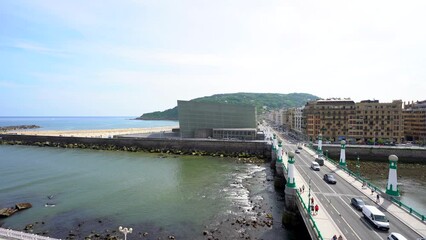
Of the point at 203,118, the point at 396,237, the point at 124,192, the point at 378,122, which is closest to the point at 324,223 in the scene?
the point at 396,237

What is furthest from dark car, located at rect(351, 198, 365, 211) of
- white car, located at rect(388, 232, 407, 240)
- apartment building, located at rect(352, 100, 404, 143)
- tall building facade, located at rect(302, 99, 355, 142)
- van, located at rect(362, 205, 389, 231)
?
apartment building, located at rect(352, 100, 404, 143)

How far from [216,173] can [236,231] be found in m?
26.1

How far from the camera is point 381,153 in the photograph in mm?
75688

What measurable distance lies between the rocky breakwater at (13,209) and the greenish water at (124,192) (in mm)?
816

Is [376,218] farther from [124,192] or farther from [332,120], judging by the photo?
[332,120]

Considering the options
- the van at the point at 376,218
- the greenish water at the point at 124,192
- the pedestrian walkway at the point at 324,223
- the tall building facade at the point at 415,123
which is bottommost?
the greenish water at the point at 124,192

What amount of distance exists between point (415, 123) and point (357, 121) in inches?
927

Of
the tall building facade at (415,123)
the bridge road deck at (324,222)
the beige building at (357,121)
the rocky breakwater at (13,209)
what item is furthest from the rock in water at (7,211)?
the tall building facade at (415,123)

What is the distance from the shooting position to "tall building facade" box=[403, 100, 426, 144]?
316ft

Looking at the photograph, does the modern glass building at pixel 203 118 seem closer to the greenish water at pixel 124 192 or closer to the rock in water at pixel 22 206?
the greenish water at pixel 124 192

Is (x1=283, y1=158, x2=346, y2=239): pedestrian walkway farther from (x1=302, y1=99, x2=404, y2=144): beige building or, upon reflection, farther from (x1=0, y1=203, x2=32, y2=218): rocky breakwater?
(x1=302, y1=99, x2=404, y2=144): beige building

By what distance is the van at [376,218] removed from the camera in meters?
23.0

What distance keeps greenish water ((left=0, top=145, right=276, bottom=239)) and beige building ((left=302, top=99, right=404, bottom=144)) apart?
1719 inches

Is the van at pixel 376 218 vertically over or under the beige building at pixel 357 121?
under
